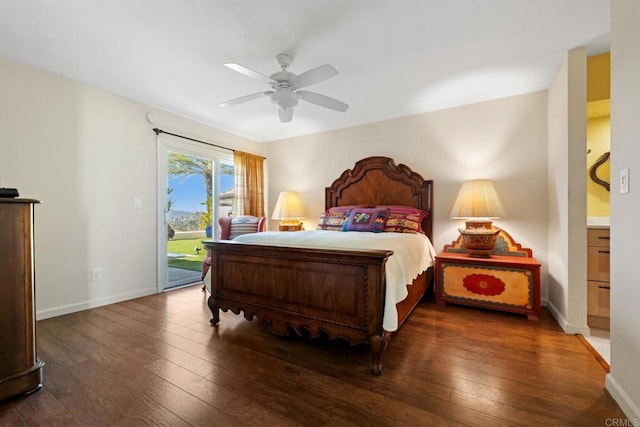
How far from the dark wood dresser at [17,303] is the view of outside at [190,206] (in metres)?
2.17

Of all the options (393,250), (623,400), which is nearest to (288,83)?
(393,250)

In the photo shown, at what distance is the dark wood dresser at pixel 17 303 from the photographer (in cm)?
147

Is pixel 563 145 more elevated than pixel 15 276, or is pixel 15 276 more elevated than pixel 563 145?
pixel 563 145

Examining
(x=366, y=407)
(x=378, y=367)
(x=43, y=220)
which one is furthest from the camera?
(x=43, y=220)

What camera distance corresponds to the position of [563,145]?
2.40 meters

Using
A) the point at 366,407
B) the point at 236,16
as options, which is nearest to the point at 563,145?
the point at 366,407

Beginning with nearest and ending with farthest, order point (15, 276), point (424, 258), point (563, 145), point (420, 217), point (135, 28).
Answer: point (15, 276), point (135, 28), point (563, 145), point (424, 258), point (420, 217)

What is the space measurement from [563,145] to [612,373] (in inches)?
71.8

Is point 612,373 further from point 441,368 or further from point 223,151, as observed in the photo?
point 223,151

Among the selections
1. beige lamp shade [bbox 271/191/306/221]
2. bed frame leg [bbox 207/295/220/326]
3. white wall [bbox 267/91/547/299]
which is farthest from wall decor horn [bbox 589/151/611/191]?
bed frame leg [bbox 207/295/220/326]

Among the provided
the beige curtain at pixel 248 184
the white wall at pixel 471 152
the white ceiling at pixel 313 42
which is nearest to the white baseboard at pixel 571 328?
the white wall at pixel 471 152

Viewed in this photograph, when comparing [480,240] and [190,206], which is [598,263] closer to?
[480,240]

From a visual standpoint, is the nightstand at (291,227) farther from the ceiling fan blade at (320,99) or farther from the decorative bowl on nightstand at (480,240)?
the decorative bowl on nightstand at (480,240)

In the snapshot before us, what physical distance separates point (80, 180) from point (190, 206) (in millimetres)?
1323
